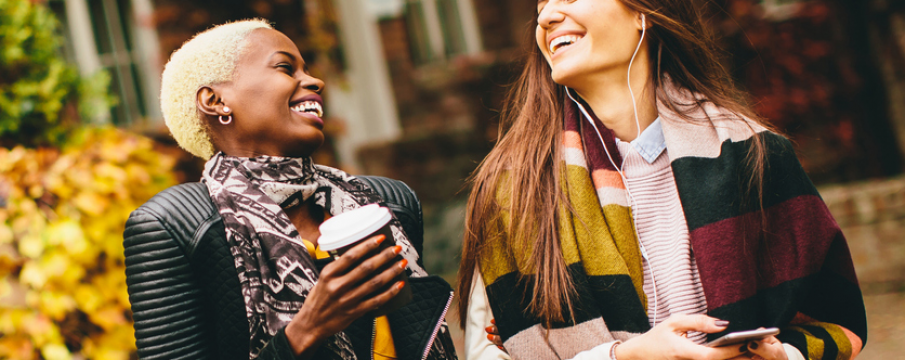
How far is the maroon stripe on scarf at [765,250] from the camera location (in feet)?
5.10

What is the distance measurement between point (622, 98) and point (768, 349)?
0.77m

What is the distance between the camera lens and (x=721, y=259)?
156 cm

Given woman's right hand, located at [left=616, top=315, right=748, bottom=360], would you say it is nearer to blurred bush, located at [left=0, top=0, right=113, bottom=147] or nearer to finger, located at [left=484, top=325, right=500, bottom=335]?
finger, located at [left=484, top=325, right=500, bottom=335]

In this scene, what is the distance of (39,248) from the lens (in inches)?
113

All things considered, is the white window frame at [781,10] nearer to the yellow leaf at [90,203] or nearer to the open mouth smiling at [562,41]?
the open mouth smiling at [562,41]

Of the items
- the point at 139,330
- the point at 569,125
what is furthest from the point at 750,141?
the point at 139,330

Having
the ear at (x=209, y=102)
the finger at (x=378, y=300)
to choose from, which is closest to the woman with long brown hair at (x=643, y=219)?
the finger at (x=378, y=300)

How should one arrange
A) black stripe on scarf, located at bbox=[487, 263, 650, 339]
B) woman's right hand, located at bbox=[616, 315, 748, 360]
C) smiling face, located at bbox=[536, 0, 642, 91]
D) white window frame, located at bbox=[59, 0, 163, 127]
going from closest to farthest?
woman's right hand, located at bbox=[616, 315, 748, 360]
black stripe on scarf, located at bbox=[487, 263, 650, 339]
smiling face, located at bbox=[536, 0, 642, 91]
white window frame, located at bbox=[59, 0, 163, 127]

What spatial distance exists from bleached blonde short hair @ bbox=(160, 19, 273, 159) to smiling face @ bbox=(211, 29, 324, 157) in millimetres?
34

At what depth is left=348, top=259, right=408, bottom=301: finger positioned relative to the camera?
138cm

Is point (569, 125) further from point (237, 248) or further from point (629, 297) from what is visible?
point (237, 248)

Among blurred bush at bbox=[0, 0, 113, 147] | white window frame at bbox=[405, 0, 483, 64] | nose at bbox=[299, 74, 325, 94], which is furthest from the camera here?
white window frame at bbox=[405, 0, 483, 64]

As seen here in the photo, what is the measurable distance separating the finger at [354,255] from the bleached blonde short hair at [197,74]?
28.9 inches

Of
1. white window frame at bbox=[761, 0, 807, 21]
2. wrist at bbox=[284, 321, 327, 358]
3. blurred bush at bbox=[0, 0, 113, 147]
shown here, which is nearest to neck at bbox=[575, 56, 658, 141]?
wrist at bbox=[284, 321, 327, 358]
